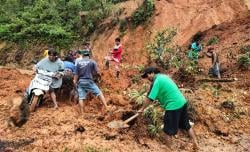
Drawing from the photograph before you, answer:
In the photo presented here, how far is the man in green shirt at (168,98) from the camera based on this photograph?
24.1 feet

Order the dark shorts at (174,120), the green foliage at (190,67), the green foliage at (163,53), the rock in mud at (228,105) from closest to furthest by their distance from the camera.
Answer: the dark shorts at (174,120) → the rock in mud at (228,105) → the green foliage at (190,67) → the green foliage at (163,53)

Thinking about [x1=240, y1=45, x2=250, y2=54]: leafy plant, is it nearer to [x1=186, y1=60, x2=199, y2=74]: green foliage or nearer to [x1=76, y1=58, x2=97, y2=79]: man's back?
[x1=186, y1=60, x2=199, y2=74]: green foliage

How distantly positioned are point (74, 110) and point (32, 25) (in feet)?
49.2

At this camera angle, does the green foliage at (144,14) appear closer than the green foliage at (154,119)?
No

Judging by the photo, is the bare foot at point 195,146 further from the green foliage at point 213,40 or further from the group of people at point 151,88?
the green foliage at point 213,40

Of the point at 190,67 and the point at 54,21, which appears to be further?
the point at 54,21

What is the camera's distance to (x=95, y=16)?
24.5 m

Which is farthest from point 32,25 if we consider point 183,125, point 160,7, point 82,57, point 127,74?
point 183,125

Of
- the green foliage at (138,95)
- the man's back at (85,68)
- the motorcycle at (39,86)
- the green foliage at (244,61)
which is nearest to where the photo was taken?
the man's back at (85,68)

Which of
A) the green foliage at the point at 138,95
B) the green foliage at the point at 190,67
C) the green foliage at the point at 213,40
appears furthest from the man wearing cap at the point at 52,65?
the green foliage at the point at 213,40

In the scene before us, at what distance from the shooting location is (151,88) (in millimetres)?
7426

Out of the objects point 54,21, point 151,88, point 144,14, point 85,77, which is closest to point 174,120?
point 151,88

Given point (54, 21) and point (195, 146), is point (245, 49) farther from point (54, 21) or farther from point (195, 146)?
point (54, 21)

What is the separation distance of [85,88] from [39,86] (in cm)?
97
